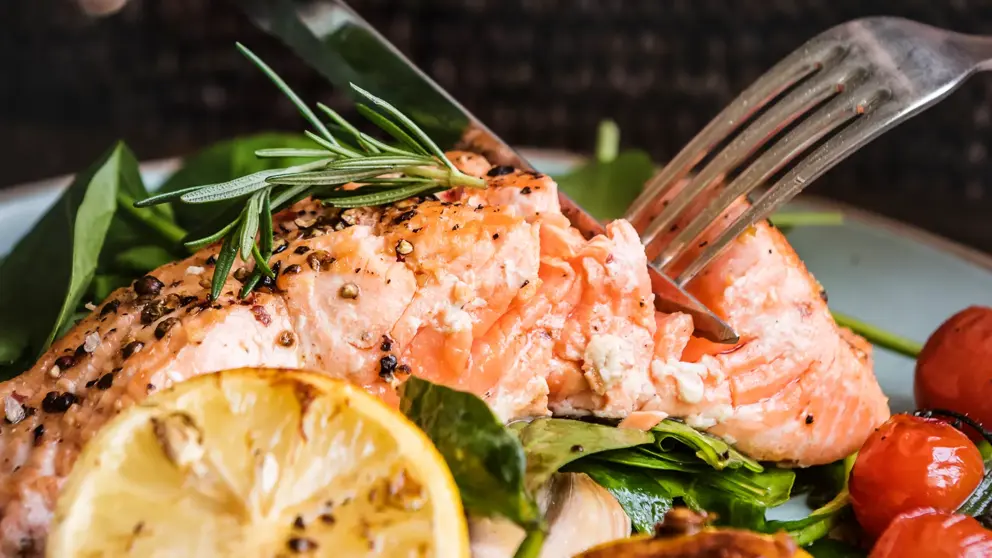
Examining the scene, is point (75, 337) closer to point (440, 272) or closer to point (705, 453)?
point (440, 272)

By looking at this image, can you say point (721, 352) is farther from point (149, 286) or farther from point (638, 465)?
point (149, 286)

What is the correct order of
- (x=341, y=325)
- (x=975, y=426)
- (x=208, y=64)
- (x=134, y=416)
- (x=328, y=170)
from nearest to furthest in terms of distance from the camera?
(x=134, y=416) → (x=341, y=325) → (x=328, y=170) → (x=975, y=426) → (x=208, y=64)

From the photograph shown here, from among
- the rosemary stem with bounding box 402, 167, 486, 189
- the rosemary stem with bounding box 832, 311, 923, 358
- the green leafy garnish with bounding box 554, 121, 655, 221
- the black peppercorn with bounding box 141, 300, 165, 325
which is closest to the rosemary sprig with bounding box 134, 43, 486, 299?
the rosemary stem with bounding box 402, 167, 486, 189

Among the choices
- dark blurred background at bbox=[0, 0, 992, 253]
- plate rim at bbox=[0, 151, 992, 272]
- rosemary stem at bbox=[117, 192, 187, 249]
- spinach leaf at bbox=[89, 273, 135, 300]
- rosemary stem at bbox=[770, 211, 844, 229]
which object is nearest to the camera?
spinach leaf at bbox=[89, 273, 135, 300]

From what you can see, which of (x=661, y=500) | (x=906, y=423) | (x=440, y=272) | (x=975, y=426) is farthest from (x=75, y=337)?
(x=975, y=426)

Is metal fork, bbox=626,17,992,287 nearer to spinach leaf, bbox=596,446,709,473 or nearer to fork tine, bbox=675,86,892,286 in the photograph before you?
fork tine, bbox=675,86,892,286

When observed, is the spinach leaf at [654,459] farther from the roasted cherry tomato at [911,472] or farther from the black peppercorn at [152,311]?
the black peppercorn at [152,311]
